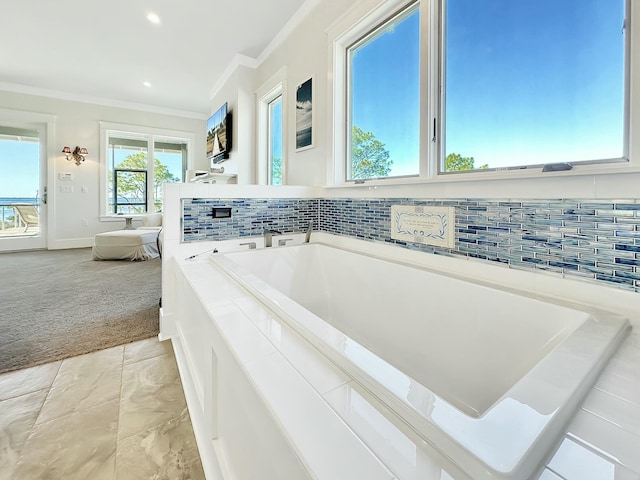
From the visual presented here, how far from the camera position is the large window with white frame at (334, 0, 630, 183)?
108cm

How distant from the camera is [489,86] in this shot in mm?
1425

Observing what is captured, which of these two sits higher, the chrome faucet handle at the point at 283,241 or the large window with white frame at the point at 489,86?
the large window with white frame at the point at 489,86

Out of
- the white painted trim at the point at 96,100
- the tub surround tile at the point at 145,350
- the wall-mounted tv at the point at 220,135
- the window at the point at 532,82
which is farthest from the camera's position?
the white painted trim at the point at 96,100

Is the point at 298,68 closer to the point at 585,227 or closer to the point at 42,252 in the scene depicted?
the point at 585,227

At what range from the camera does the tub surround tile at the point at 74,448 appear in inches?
38.6

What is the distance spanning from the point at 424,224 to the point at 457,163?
14.2 inches

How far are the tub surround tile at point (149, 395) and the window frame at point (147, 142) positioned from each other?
4.79 metres

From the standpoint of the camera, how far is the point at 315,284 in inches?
81.4

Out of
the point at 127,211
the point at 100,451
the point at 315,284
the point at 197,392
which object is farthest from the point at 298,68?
the point at 127,211

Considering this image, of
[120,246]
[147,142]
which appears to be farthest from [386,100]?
[147,142]

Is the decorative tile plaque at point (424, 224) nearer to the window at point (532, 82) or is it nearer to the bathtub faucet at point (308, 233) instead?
the window at point (532, 82)

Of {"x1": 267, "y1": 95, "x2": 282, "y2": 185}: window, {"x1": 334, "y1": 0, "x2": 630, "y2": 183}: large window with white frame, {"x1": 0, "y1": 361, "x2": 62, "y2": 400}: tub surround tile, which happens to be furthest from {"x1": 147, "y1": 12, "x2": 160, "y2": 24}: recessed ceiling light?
{"x1": 0, "y1": 361, "x2": 62, "y2": 400}: tub surround tile

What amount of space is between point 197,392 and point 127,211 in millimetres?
5609

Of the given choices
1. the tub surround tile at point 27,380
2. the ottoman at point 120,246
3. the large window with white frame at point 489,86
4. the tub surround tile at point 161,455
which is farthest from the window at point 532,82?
the ottoman at point 120,246
